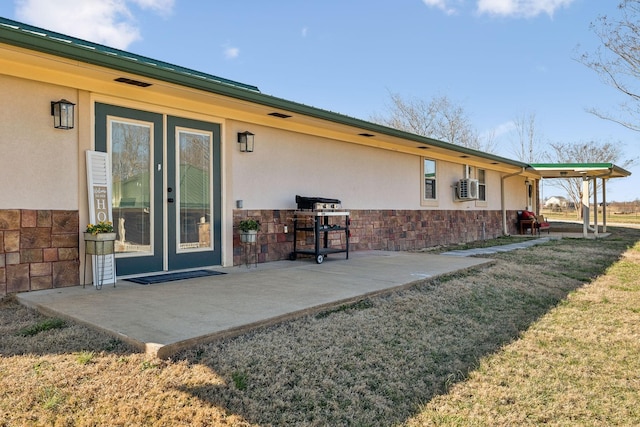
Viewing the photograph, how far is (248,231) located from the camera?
6246 mm

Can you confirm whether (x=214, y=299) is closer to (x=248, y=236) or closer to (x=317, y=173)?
(x=248, y=236)

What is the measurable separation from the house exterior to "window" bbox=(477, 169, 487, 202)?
214 inches

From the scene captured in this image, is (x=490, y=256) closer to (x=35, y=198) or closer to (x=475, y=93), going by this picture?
(x=35, y=198)

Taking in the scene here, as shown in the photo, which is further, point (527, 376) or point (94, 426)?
point (527, 376)

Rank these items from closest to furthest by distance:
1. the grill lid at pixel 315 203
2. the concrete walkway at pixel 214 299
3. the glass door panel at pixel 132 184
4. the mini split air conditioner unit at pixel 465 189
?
1. the concrete walkway at pixel 214 299
2. the glass door panel at pixel 132 184
3. the grill lid at pixel 315 203
4. the mini split air conditioner unit at pixel 465 189

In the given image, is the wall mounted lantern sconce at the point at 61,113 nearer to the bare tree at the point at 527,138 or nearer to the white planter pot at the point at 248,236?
the white planter pot at the point at 248,236

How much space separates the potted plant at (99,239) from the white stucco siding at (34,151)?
0.48 meters

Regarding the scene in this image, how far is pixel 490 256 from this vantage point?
879 cm

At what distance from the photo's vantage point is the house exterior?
4.49m

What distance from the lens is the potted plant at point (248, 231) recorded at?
247 inches

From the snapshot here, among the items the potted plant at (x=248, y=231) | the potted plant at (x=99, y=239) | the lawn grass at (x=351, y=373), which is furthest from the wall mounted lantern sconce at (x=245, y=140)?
the lawn grass at (x=351, y=373)

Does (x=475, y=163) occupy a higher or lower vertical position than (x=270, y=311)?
higher

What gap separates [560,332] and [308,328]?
2347mm

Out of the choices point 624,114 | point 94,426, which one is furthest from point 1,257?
point 624,114
